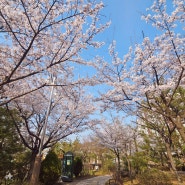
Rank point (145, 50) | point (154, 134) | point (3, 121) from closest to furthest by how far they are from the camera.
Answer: point (145, 50) → point (3, 121) → point (154, 134)

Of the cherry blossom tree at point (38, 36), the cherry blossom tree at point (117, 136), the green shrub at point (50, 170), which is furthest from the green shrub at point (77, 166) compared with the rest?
the cherry blossom tree at point (38, 36)

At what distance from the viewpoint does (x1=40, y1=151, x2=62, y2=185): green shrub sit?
40.2ft

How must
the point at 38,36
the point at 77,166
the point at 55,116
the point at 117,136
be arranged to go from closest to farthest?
the point at 38,36
the point at 55,116
the point at 117,136
the point at 77,166

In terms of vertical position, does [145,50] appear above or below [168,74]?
above

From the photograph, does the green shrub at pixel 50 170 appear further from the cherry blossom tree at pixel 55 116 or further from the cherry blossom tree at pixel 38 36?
the cherry blossom tree at pixel 38 36

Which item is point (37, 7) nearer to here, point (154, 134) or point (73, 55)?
point (73, 55)

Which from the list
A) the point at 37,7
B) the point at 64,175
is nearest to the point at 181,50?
the point at 37,7

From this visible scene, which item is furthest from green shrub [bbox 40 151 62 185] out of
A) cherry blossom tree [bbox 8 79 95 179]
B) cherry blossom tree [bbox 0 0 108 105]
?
cherry blossom tree [bbox 0 0 108 105]

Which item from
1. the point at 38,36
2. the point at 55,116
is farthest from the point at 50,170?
the point at 38,36

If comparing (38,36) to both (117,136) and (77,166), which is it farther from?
(77,166)

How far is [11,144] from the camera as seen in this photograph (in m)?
9.99

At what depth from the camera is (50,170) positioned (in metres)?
12.4

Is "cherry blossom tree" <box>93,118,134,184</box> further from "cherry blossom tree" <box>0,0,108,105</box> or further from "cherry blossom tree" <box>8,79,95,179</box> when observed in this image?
"cherry blossom tree" <box>0,0,108,105</box>

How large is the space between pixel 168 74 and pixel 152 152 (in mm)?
8391
